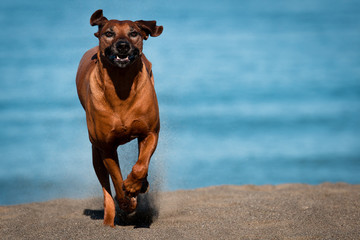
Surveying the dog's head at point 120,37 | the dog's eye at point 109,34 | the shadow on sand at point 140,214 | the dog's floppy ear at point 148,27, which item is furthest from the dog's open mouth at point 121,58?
the shadow on sand at point 140,214

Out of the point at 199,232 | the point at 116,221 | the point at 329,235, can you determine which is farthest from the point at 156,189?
the point at 329,235

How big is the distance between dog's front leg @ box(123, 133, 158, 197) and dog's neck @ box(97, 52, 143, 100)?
0.54 m

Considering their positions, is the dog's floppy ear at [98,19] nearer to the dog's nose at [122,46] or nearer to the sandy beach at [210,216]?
the dog's nose at [122,46]

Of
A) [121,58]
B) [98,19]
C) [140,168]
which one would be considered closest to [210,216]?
[140,168]

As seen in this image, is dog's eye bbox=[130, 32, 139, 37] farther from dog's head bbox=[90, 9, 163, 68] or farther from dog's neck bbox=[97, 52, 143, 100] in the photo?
dog's neck bbox=[97, 52, 143, 100]

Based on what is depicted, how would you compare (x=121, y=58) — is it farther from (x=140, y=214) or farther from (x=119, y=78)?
(x=140, y=214)

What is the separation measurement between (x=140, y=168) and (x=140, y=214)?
168 centimetres

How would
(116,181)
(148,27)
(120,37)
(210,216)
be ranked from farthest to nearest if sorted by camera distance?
(210,216) < (116,181) < (148,27) < (120,37)

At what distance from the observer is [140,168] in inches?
227

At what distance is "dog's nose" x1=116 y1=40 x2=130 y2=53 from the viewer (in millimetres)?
5406

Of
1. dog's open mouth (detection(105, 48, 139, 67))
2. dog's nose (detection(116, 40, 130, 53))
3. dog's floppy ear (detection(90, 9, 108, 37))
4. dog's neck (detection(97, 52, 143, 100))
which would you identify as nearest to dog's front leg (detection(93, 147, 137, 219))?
dog's neck (detection(97, 52, 143, 100))

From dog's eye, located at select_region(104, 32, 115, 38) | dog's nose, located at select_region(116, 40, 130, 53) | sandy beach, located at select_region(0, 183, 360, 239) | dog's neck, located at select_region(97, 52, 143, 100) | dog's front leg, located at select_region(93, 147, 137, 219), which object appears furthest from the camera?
dog's front leg, located at select_region(93, 147, 137, 219)

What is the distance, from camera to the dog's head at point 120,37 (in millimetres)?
5449

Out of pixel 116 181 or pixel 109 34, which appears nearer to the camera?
pixel 109 34
